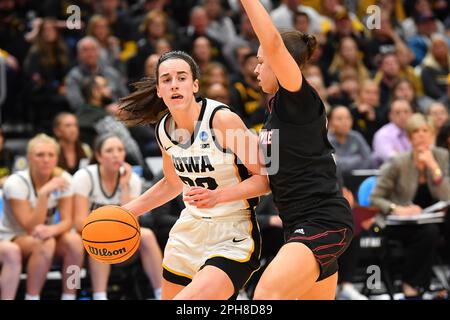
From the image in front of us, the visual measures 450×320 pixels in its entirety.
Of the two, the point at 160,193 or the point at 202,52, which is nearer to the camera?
the point at 160,193

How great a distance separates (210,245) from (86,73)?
560 centimetres

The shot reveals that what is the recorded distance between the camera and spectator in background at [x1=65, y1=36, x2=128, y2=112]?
32.2 ft

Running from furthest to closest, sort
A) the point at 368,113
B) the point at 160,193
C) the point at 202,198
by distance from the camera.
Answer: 1. the point at 368,113
2. the point at 160,193
3. the point at 202,198

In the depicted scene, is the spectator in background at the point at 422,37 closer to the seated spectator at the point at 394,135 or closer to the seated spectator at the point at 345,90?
the seated spectator at the point at 345,90

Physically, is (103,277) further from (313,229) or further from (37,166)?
(313,229)

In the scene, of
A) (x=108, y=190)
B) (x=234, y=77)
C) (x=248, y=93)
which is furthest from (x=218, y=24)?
(x=108, y=190)

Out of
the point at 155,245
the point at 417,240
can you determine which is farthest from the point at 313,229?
the point at 417,240

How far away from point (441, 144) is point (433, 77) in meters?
2.56

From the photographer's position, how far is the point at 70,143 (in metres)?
8.77

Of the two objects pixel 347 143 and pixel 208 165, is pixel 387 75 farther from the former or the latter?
pixel 208 165

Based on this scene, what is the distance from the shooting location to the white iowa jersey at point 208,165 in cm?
486

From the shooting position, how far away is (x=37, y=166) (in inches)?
306

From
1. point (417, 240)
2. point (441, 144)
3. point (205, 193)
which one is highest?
point (205, 193)

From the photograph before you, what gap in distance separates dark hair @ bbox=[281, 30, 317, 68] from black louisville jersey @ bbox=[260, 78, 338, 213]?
256mm
